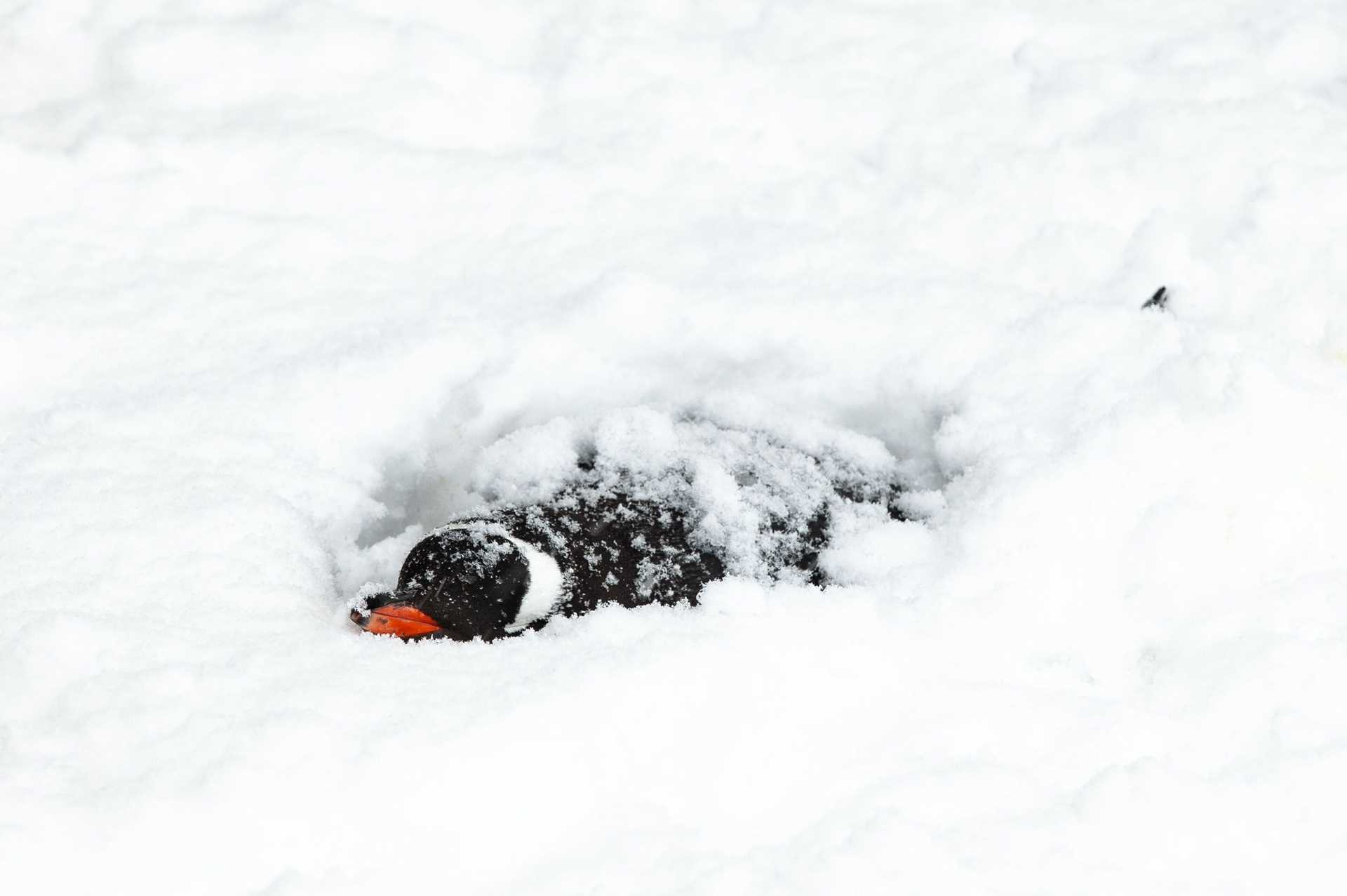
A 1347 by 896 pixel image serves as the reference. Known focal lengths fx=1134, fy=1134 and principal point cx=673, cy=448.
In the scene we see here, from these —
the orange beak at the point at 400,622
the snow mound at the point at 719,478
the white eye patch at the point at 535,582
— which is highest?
the snow mound at the point at 719,478

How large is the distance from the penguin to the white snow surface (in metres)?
0.09

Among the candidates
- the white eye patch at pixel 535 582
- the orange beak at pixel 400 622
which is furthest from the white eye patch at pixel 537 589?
the orange beak at pixel 400 622

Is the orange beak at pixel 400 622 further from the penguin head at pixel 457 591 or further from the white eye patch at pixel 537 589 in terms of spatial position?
the white eye patch at pixel 537 589

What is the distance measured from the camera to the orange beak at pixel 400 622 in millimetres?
1798

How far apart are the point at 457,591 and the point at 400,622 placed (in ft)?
0.34

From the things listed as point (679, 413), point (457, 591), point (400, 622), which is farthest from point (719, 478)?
point (400, 622)

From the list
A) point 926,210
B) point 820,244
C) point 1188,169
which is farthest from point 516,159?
point 1188,169

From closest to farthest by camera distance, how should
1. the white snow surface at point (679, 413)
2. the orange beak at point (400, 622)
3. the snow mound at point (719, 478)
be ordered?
the white snow surface at point (679, 413), the orange beak at point (400, 622), the snow mound at point (719, 478)

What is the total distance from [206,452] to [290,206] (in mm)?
903

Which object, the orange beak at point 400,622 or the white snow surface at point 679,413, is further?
the orange beak at point 400,622

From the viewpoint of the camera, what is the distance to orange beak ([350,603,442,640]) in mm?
1798

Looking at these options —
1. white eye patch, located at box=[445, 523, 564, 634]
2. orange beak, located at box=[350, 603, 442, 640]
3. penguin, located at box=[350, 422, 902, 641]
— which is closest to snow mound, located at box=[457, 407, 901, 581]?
penguin, located at box=[350, 422, 902, 641]

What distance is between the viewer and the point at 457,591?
184 centimetres

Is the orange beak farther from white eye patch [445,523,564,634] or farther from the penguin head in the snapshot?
white eye patch [445,523,564,634]
